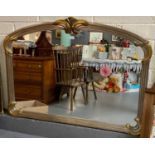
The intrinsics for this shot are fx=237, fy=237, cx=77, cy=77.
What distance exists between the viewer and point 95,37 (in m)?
1.21

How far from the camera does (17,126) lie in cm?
140

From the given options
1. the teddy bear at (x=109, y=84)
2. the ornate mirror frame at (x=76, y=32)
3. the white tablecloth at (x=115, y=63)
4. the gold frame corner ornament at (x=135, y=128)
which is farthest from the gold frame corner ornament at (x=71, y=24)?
the gold frame corner ornament at (x=135, y=128)

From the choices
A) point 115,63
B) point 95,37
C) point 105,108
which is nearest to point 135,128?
point 105,108

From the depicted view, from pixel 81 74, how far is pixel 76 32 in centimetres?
23

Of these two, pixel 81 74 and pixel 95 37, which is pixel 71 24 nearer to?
pixel 95 37

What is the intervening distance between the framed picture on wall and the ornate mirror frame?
0.02 meters

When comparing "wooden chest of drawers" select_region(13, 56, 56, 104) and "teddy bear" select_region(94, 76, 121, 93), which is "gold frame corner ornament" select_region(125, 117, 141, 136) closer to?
"teddy bear" select_region(94, 76, 121, 93)

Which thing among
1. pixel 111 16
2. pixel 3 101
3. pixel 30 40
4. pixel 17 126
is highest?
pixel 111 16

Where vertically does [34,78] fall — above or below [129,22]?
below

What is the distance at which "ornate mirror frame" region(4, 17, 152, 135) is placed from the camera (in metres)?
1.15

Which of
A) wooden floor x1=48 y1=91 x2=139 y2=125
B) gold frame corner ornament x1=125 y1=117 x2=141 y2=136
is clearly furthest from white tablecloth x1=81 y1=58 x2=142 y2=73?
gold frame corner ornament x1=125 y1=117 x2=141 y2=136
